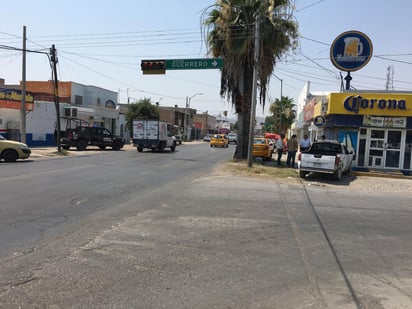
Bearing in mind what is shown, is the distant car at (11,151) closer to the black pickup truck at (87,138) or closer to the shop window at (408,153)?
the black pickup truck at (87,138)

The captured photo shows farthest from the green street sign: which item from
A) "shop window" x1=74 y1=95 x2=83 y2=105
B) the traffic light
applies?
"shop window" x1=74 y1=95 x2=83 y2=105

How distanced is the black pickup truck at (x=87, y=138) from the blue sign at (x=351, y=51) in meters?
20.6

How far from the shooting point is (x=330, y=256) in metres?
5.87

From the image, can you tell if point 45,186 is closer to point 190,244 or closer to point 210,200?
point 210,200

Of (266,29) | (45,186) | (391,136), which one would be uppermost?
(266,29)

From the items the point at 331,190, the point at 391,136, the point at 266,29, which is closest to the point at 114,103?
the point at 266,29

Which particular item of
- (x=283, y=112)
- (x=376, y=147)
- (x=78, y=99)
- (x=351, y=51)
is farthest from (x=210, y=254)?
(x=283, y=112)

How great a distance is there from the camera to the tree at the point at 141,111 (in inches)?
Answer: 2122

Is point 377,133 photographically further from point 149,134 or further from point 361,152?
point 149,134

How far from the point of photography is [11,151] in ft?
65.3

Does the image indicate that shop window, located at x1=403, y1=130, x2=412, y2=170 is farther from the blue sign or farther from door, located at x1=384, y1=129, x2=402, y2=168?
the blue sign

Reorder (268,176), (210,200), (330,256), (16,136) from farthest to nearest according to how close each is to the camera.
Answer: (16,136) → (268,176) → (210,200) → (330,256)

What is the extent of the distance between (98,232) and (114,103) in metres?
49.5

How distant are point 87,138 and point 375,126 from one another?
2305 centimetres
